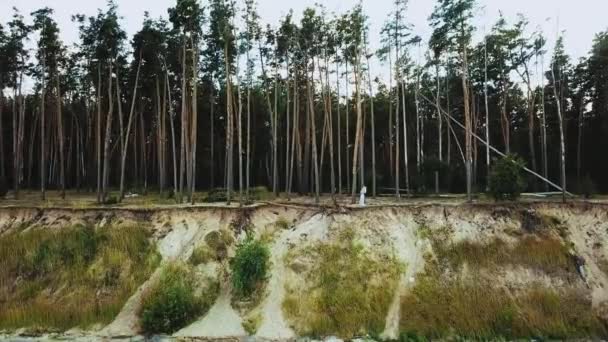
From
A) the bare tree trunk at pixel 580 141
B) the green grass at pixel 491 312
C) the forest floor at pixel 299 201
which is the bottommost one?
the green grass at pixel 491 312

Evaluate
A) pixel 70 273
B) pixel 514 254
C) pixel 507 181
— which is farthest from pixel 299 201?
pixel 70 273

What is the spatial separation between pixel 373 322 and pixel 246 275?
5238 millimetres

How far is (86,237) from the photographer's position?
1897 cm

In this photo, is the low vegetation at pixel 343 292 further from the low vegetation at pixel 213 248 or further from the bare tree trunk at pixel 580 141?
the bare tree trunk at pixel 580 141

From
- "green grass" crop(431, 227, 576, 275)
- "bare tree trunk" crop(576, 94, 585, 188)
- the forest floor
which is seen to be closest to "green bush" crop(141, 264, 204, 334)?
the forest floor

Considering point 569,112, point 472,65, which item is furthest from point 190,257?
point 569,112

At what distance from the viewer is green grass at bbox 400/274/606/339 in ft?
48.8

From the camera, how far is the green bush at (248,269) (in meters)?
Result: 17.0

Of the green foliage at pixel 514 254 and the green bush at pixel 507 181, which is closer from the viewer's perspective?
the green foliage at pixel 514 254

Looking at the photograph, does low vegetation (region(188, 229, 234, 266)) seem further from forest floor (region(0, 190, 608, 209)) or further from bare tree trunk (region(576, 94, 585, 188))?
bare tree trunk (region(576, 94, 585, 188))

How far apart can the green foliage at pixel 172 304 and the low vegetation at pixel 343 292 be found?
130 inches

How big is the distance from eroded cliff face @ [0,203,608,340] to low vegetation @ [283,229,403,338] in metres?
0.04

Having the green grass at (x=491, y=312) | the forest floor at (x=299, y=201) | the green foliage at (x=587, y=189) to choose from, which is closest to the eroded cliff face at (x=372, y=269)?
the green grass at (x=491, y=312)

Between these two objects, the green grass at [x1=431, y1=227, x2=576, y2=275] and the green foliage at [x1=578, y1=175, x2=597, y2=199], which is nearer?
the green grass at [x1=431, y1=227, x2=576, y2=275]
